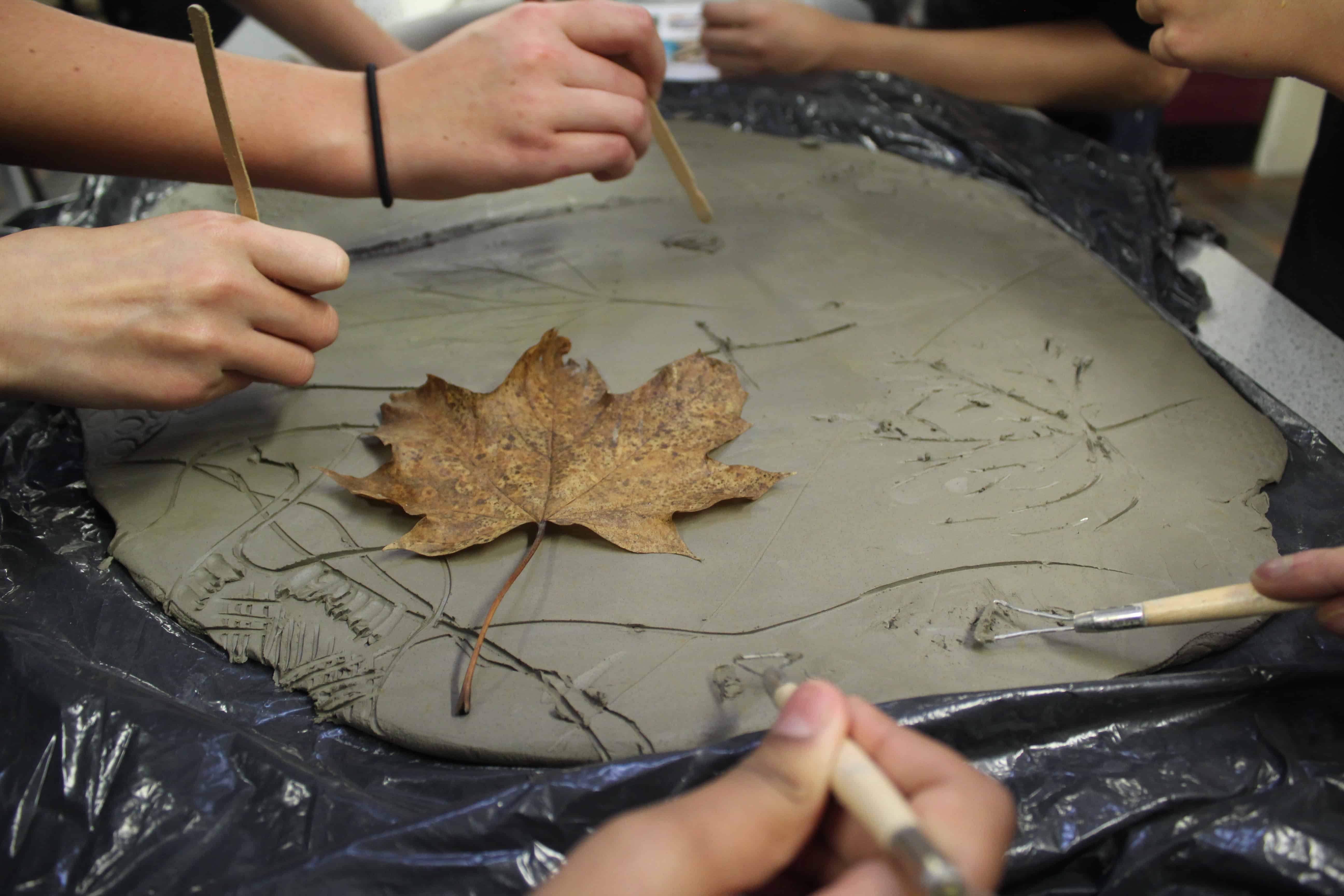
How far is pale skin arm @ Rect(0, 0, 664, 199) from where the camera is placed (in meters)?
1.05

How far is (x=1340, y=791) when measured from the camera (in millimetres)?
703

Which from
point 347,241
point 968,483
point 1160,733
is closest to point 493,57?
point 347,241

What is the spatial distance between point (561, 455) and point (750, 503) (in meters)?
0.20

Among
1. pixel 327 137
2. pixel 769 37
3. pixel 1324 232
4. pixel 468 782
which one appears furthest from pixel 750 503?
pixel 769 37

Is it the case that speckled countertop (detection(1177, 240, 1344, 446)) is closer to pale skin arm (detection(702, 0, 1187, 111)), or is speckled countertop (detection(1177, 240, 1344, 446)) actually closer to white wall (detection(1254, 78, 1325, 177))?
pale skin arm (detection(702, 0, 1187, 111))

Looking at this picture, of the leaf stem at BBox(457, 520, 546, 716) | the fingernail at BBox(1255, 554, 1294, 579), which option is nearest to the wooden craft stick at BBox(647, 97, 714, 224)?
the leaf stem at BBox(457, 520, 546, 716)

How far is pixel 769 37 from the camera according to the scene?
191 centimetres

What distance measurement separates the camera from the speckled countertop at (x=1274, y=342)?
1229 millimetres

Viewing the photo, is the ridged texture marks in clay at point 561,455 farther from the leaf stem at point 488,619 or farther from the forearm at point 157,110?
the forearm at point 157,110

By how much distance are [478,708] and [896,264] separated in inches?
35.4

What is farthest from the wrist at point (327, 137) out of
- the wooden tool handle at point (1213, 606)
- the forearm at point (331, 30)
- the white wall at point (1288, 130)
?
the white wall at point (1288, 130)

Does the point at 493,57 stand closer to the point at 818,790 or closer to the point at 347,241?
the point at 347,241

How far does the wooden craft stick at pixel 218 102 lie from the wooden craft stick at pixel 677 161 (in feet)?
1.84

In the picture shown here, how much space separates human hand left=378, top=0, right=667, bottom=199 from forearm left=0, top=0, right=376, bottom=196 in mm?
59
